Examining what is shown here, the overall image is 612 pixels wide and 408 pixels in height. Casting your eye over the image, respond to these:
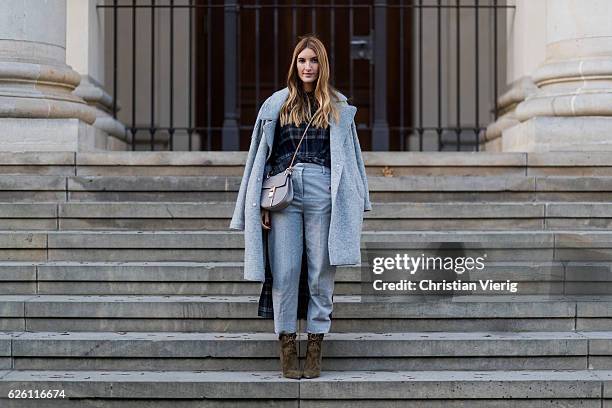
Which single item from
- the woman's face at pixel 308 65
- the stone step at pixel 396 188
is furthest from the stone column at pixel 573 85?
the woman's face at pixel 308 65

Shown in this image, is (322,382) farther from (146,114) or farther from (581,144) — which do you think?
(146,114)

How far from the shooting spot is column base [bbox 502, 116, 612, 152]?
8211mm

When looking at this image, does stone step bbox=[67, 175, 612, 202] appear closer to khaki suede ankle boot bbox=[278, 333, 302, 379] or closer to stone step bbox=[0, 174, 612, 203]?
stone step bbox=[0, 174, 612, 203]

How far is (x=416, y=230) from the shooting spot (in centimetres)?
738

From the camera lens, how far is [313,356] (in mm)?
5480

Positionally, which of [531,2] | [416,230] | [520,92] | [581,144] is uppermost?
[531,2]

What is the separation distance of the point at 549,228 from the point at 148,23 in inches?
246

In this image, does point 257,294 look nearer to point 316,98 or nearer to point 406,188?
point 316,98

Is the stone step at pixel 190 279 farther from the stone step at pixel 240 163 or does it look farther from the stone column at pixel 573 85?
the stone column at pixel 573 85

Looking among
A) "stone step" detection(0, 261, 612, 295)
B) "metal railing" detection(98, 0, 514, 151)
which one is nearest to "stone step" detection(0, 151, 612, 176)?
"stone step" detection(0, 261, 612, 295)

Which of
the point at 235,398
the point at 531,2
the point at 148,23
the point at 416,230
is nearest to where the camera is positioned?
the point at 235,398

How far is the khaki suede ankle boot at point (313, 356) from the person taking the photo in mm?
5465

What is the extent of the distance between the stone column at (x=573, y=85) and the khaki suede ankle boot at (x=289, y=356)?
11.9 ft

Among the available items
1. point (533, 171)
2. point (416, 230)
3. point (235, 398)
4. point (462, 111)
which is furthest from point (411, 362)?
point (462, 111)
